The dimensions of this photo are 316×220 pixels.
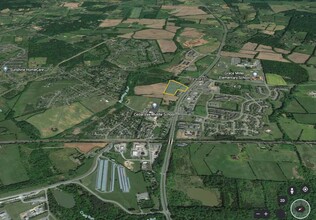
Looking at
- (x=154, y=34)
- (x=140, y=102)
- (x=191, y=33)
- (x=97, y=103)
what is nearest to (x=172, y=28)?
(x=191, y=33)

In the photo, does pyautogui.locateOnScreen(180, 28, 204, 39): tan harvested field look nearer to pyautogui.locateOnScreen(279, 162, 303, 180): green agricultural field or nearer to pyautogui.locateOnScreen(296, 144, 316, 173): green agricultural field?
pyautogui.locateOnScreen(296, 144, 316, 173): green agricultural field

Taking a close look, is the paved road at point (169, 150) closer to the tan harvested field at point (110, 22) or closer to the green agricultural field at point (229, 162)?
the green agricultural field at point (229, 162)

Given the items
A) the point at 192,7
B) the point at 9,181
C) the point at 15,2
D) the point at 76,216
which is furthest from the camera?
the point at 15,2

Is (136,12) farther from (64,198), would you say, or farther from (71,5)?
(64,198)

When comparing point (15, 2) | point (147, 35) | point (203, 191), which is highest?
Result: point (203, 191)

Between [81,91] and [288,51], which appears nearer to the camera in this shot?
[81,91]

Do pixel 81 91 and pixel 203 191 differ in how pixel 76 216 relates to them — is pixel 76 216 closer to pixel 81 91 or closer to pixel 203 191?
pixel 203 191

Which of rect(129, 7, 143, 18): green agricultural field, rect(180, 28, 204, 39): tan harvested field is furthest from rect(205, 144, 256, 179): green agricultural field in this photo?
rect(129, 7, 143, 18): green agricultural field

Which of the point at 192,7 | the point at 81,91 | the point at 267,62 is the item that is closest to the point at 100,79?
the point at 81,91
